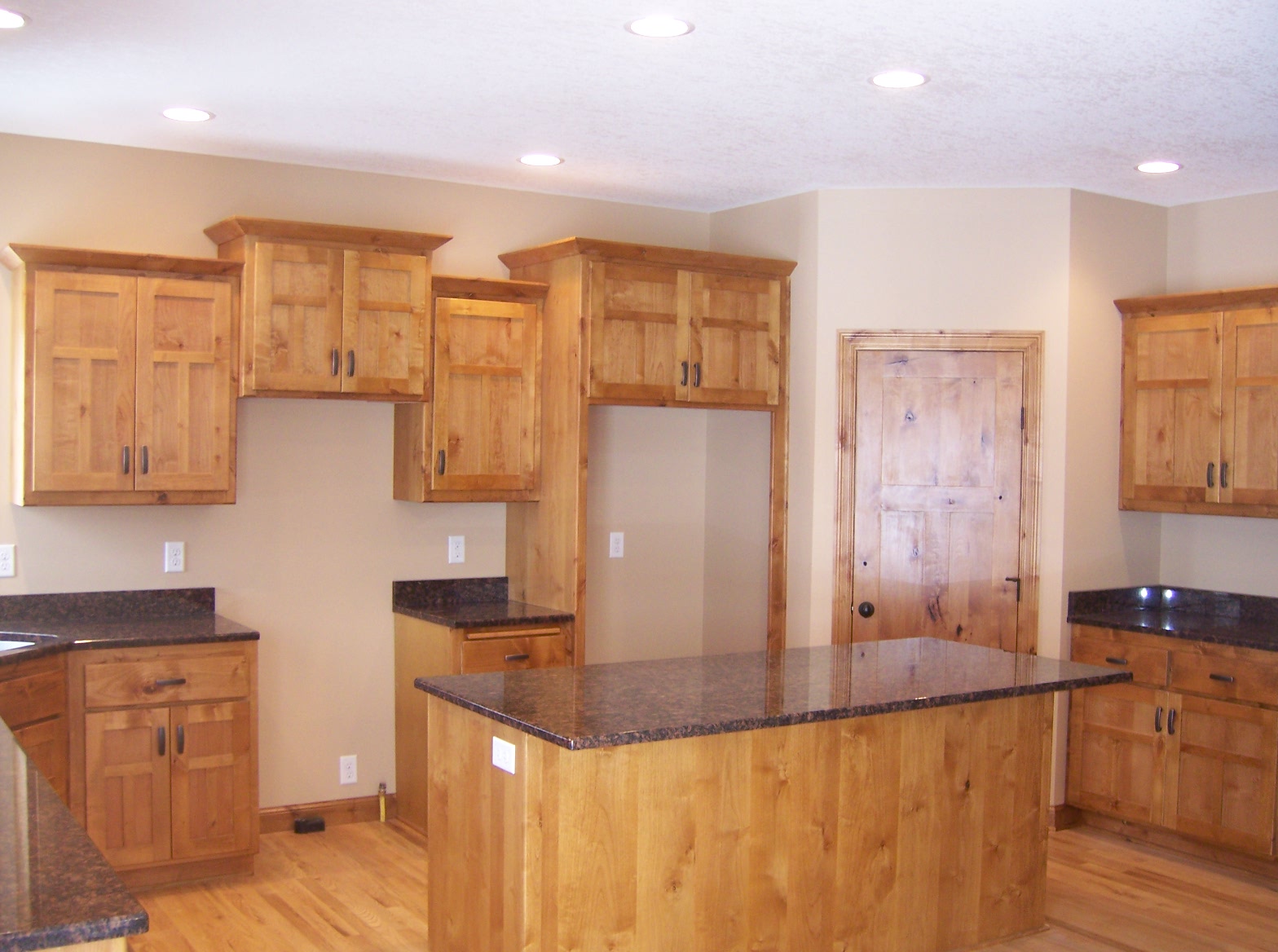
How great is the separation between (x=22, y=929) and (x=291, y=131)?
3376 millimetres

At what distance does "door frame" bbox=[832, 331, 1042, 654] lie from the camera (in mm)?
5109

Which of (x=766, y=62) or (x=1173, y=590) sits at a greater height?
(x=766, y=62)

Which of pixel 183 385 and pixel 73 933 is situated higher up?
pixel 183 385

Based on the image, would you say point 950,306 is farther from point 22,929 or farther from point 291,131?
point 22,929

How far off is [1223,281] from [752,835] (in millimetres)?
3584

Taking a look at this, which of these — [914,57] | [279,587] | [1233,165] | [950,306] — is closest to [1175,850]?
[950,306]

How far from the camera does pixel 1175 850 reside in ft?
16.0

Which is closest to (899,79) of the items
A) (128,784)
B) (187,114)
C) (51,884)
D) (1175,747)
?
(187,114)

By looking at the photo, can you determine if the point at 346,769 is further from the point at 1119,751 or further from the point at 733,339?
the point at 1119,751

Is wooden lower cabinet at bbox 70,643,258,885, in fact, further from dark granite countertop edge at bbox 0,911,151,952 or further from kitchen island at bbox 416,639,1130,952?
dark granite countertop edge at bbox 0,911,151,952

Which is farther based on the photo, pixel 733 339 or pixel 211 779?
pixel 733 339

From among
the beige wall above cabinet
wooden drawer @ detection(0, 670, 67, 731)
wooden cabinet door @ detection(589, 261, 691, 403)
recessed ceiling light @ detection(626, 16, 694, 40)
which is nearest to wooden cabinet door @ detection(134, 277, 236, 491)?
wooden drawer @ detection(0, 670, 67, 731)

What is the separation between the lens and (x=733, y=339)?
5207 mm

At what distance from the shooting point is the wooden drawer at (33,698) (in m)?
3.68
